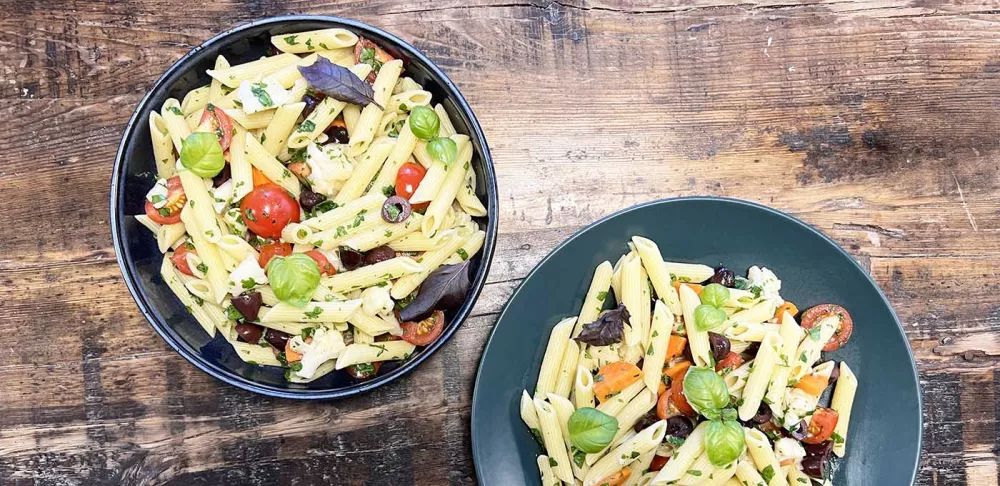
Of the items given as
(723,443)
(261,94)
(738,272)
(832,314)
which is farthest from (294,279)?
(832,314)

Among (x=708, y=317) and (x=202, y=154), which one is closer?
(x=202, y=154)

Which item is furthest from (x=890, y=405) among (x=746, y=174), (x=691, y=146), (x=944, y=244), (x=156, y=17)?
(x=156, y=17)

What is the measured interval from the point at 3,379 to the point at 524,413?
170 centimetres

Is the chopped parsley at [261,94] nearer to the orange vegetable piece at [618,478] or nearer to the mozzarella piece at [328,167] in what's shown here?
the mozzarella piece at [328,167]

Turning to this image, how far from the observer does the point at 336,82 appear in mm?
1838

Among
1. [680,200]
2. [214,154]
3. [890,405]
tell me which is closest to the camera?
[214,154]

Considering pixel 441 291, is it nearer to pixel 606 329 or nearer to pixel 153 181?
pixel 606 329

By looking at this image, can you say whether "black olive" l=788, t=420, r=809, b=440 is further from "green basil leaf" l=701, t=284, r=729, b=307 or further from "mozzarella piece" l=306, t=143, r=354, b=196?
"mozzarella piece" l=306, t=143, r=354, b=196

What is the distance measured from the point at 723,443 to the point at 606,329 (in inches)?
17.5

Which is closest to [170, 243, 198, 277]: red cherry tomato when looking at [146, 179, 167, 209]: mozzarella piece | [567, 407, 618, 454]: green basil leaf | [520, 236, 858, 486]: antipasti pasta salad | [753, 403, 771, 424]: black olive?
[146, 179, 167, 209]: mozzarella piece

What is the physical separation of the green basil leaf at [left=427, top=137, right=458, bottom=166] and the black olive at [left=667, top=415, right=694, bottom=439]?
1.03 m

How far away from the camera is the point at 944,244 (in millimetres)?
2482

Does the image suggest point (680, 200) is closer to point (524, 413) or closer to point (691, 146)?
point (691, 146)

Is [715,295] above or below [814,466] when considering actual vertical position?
above
